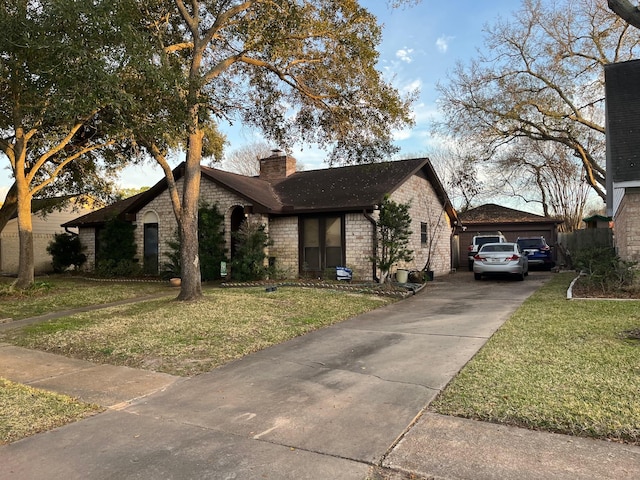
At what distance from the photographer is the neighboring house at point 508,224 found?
2616 centimetres

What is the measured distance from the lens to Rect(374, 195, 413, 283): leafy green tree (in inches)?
561

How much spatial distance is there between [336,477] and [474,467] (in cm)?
98

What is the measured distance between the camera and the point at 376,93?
12602 mm

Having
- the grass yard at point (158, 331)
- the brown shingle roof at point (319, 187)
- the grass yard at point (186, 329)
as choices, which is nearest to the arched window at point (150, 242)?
the brown shingle roof at point (319, 187)

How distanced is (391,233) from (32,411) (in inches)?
466

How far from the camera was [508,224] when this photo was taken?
27109 millimetres

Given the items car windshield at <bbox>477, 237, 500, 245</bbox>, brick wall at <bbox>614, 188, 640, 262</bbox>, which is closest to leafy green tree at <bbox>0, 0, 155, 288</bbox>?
brick wall at <bbox>614, 188, 640, 262</bbox>

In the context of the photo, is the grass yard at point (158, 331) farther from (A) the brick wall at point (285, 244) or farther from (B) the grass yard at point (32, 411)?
(A) the brick wall at point (285, 244)

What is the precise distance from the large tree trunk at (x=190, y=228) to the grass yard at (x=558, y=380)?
7051 millimetres

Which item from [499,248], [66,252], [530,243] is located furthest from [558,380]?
[66,252]

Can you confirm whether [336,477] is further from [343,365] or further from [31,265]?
[31,265]

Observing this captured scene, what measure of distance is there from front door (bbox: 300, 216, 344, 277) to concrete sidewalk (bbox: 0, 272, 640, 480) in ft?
30.9

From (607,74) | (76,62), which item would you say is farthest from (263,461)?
(607,74)

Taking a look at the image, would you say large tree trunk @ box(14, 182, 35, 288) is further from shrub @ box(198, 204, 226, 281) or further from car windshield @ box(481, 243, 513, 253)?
car windshield @ box(481, 243, 513, 253)
